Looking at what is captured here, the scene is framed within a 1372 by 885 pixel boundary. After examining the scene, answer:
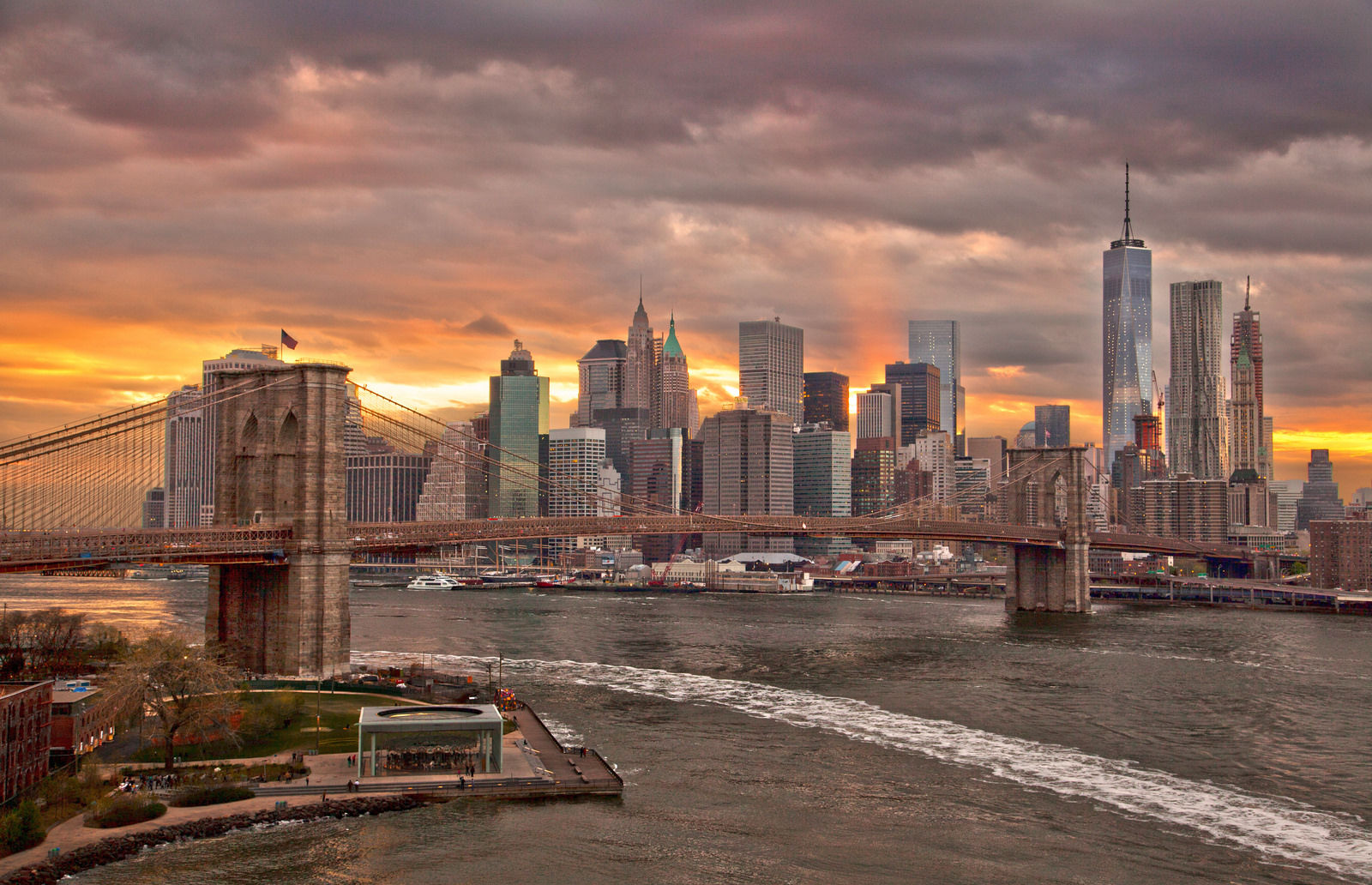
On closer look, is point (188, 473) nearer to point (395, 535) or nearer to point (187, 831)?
point (395, 535)

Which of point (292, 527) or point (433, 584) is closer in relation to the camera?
point (292, 527)

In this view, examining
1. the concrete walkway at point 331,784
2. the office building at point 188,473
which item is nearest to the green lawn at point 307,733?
the concrete walkway at point 331,784

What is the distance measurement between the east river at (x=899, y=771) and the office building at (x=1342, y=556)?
63.5 meters

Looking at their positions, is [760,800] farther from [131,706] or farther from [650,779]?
[131,706]

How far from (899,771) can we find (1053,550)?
7400 cm

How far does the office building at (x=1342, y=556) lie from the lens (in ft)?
443

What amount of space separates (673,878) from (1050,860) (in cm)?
947

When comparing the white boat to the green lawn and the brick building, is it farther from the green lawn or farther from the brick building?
the brick building

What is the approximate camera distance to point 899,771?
126 feet

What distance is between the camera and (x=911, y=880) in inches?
1105

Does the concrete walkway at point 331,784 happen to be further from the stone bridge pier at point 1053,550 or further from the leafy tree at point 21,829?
the stone bridge pier at point 1053,550

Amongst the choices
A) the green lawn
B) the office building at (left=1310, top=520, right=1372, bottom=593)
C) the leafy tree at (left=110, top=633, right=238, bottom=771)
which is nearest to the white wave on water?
the green lawn

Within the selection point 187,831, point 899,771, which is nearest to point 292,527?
point 187,831

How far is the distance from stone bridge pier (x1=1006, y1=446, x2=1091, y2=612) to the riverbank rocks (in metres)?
83.1
